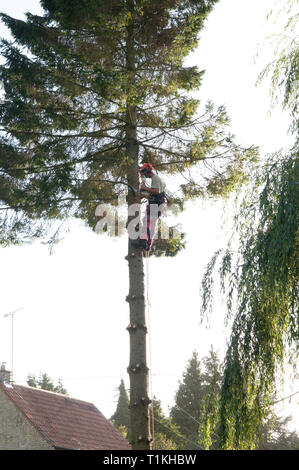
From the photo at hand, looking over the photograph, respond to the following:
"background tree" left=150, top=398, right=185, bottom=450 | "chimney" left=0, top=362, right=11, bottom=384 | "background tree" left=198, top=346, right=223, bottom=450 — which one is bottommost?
"background tree" left=150, top=398, right=185, bottom=450

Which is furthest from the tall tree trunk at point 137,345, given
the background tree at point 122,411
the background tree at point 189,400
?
the background tree at point 122,411

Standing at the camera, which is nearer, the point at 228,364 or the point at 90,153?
the point at 228,364

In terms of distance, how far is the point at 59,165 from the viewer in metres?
9.77

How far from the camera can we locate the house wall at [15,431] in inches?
692

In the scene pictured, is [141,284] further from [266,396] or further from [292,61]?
[292,61]

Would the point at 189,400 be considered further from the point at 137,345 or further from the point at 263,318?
the point at 263,318

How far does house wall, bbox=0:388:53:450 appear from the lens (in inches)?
692

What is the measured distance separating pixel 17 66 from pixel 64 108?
1055mm

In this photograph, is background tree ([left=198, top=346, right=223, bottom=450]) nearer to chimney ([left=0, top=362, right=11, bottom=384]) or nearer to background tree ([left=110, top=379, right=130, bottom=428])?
chimney ([left=0, top=362, right=11, bottom=384])

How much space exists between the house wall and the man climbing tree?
9491 mm

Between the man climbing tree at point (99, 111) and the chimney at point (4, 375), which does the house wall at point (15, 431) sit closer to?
the chimney at point (4, 375)

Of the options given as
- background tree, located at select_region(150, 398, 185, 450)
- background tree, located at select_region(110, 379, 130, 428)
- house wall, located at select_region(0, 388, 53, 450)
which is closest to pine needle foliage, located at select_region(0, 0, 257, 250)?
house wall, located at select_region(0, 388, 53, 450)
